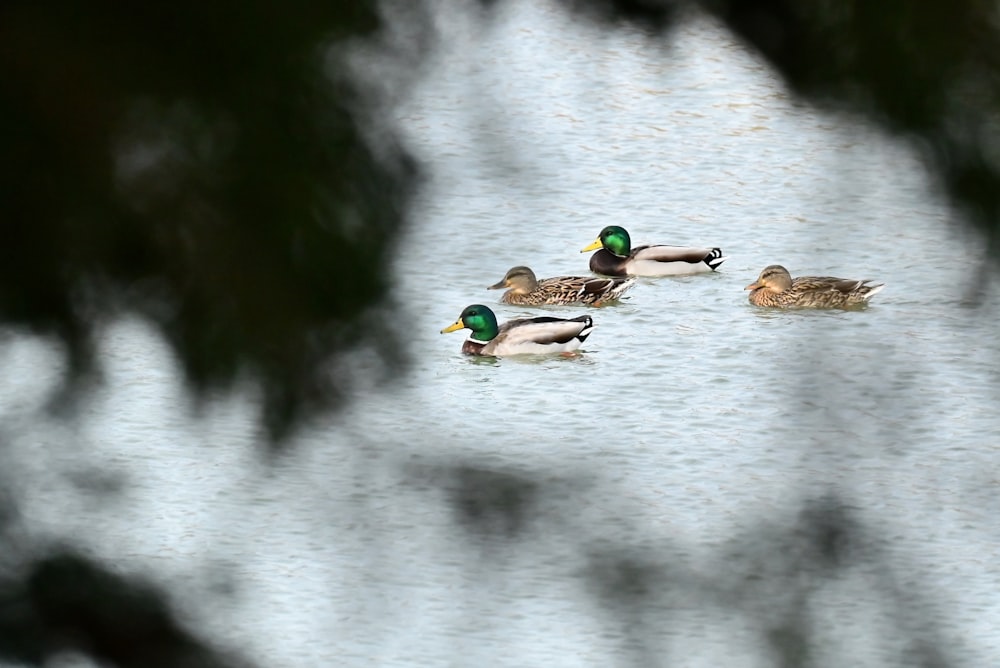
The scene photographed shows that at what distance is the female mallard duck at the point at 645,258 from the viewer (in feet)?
31.5

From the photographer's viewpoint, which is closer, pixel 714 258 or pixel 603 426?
pixel 603 426

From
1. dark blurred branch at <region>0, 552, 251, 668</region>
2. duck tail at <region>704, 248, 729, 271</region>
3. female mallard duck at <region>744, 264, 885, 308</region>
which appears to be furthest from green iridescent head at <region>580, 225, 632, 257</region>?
dark blurred branch at <region>0, 552, 251, 668</region>

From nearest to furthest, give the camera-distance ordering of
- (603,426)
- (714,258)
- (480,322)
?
(603,426) → (480,322) → (714,258)

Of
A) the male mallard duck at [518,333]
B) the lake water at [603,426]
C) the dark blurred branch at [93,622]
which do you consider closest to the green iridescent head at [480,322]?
the male mallard duck at [518,333]

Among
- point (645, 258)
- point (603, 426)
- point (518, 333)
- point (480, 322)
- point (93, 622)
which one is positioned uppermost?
point (645, 258)

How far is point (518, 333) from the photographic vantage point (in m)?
8.49

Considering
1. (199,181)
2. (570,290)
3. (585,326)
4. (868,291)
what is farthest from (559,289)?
(199,181)

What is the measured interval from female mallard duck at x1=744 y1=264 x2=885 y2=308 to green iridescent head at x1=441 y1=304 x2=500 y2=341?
1.40 m

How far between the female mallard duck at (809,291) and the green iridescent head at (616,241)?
103cm

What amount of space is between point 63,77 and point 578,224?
955cm

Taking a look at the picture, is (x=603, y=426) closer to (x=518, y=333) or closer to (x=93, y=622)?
(x=518, y=333)

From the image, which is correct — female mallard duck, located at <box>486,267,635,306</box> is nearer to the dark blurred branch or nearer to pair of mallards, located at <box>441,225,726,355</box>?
pair of mallards, located at <box>441,225,726,355</box>

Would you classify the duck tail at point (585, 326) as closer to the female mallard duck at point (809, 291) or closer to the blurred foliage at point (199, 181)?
the female mallard duck at point (809, 291)

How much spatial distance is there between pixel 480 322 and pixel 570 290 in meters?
1.21
